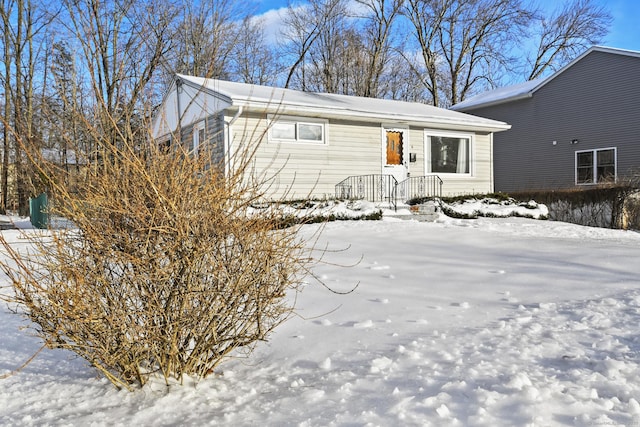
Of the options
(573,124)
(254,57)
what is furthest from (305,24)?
(573,124)

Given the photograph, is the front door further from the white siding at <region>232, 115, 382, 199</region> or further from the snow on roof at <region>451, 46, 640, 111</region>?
the snow on roof at <region>451, 46, 640, 111</region>

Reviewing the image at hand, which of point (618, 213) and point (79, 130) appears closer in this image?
point (79, 130)

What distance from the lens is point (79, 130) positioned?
101 inches

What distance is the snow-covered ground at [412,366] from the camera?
2133 mm

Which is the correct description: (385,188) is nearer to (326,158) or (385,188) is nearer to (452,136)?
(326,158)

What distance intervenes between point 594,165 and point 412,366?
17.0 meters

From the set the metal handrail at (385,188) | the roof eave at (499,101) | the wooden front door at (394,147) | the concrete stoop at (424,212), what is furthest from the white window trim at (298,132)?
the roof eave at (499,101)

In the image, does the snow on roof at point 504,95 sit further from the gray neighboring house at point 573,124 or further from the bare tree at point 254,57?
the bare tree at point 254,57

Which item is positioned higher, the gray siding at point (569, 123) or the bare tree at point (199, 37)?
the bare tree at point (199, 37)

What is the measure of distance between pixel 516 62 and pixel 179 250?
30448 mm

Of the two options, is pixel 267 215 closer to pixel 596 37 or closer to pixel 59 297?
pixel 59 297

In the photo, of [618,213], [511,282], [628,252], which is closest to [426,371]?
[511,282]

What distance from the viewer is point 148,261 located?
7.26 feet

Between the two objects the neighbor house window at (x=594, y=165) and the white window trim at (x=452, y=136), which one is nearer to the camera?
the white window trim at (x=452, y=136)
